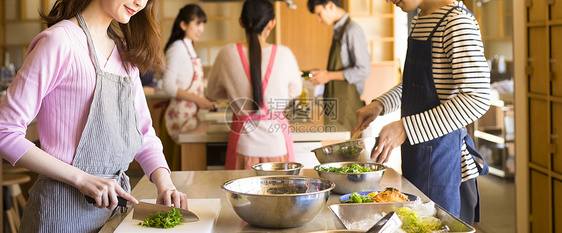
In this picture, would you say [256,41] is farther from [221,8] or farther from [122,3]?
[221,8]

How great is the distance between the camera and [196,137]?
305 centimetres

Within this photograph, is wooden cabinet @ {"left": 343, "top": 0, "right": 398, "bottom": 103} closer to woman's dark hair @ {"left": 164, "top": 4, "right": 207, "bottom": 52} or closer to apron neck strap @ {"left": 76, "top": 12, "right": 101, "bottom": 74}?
woman's dark hair @ {"left": 164, "top": 4, "right": 207, "bottom": 52}

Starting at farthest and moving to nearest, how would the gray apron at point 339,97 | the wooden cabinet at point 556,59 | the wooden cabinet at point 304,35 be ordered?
the wooden cabinet at point 304,35 → the gray apron at point 339,97 → the wooden cabinet at point 556,59

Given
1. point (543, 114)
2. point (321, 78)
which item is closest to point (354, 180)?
point (543, 114)

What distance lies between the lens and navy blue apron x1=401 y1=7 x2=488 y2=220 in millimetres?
1733

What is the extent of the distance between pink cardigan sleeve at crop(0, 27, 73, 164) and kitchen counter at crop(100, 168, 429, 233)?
243mm

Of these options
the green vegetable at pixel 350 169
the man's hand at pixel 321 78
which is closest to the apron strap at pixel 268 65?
the man's hand at pixel 321 78

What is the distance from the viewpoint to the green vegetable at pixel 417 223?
108 cm

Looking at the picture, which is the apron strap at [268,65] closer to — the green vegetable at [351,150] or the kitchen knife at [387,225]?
the green vegetable at [351,150]

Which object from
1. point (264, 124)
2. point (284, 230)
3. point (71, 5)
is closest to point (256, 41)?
point (264, 124)

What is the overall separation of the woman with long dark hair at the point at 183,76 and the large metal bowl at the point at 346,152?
182cm

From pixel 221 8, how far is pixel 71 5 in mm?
6003

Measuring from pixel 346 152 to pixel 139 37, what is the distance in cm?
66

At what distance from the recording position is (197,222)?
3.94 ft
